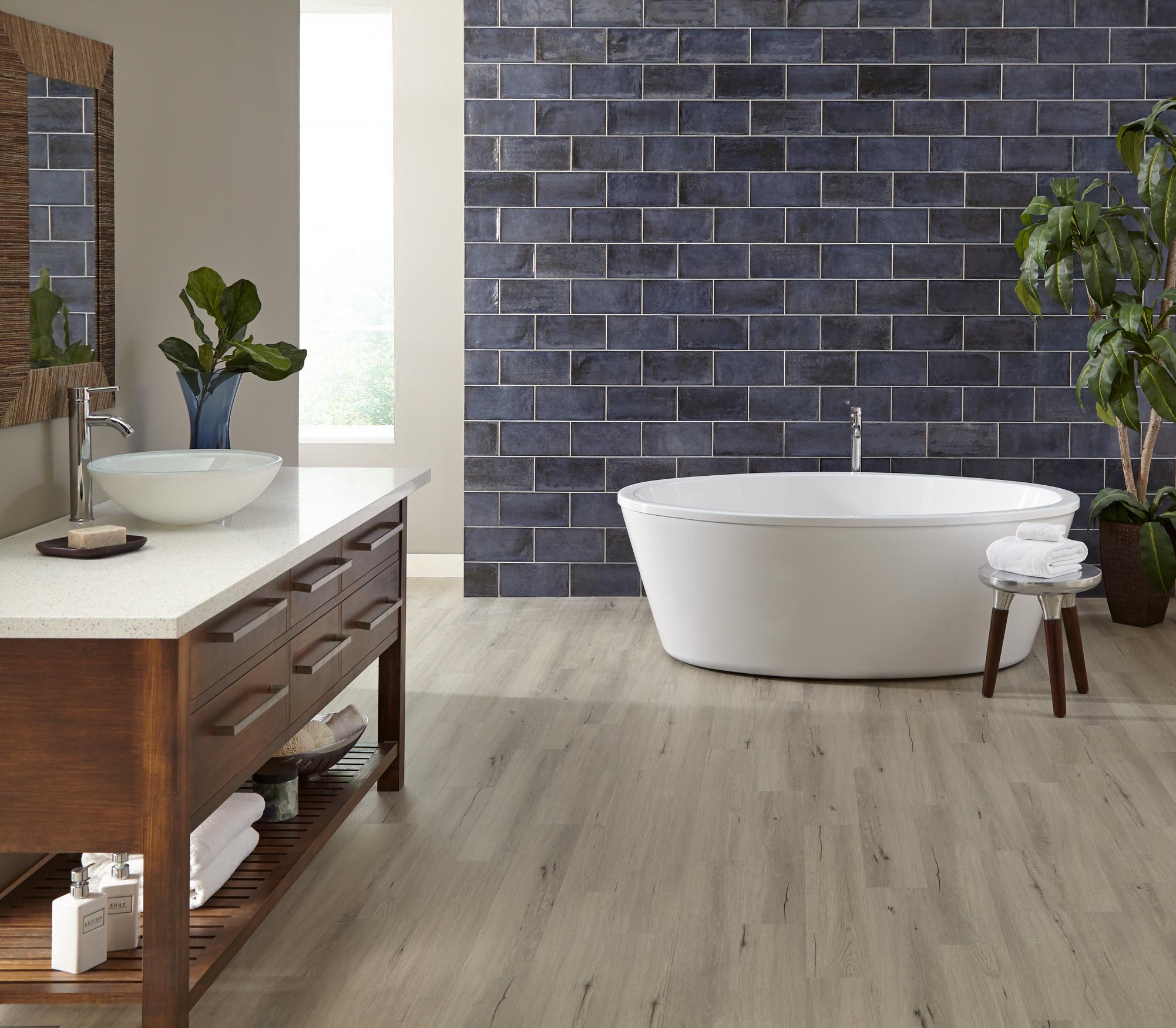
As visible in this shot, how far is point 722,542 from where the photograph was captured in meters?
4.37

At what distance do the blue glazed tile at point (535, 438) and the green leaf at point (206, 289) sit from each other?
113 inches

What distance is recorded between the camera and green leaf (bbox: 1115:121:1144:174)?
520 cm

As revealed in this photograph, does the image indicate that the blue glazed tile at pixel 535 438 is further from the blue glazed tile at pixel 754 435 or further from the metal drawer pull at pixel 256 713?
the metal drawer pull at pixel 256 713

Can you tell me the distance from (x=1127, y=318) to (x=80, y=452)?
4.05 metres

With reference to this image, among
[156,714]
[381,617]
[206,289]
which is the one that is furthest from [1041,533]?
[156,714]

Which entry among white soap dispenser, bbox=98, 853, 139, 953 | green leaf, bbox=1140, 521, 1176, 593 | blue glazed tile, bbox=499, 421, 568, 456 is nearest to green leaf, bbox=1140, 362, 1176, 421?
green leaf, bbox=1140, 521, 1176, 593

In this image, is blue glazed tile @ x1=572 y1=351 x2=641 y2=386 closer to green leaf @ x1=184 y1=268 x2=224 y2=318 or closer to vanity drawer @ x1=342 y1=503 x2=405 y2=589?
vanity drawer @ x1=342 y1=503 x2=405 y2=589

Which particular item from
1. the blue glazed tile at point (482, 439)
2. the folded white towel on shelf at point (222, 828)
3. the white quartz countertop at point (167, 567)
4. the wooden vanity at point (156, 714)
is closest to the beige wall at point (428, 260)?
the blue glazed tile at point (482, 439)

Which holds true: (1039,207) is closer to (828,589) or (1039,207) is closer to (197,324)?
(828,589)

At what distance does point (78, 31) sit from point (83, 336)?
2.18 feet

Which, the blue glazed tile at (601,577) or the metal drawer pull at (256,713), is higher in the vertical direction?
the metal drawer pull at (256,713)

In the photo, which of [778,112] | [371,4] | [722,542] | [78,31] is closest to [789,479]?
[722,542]

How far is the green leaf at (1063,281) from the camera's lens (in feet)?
17.0

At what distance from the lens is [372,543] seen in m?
3.02
